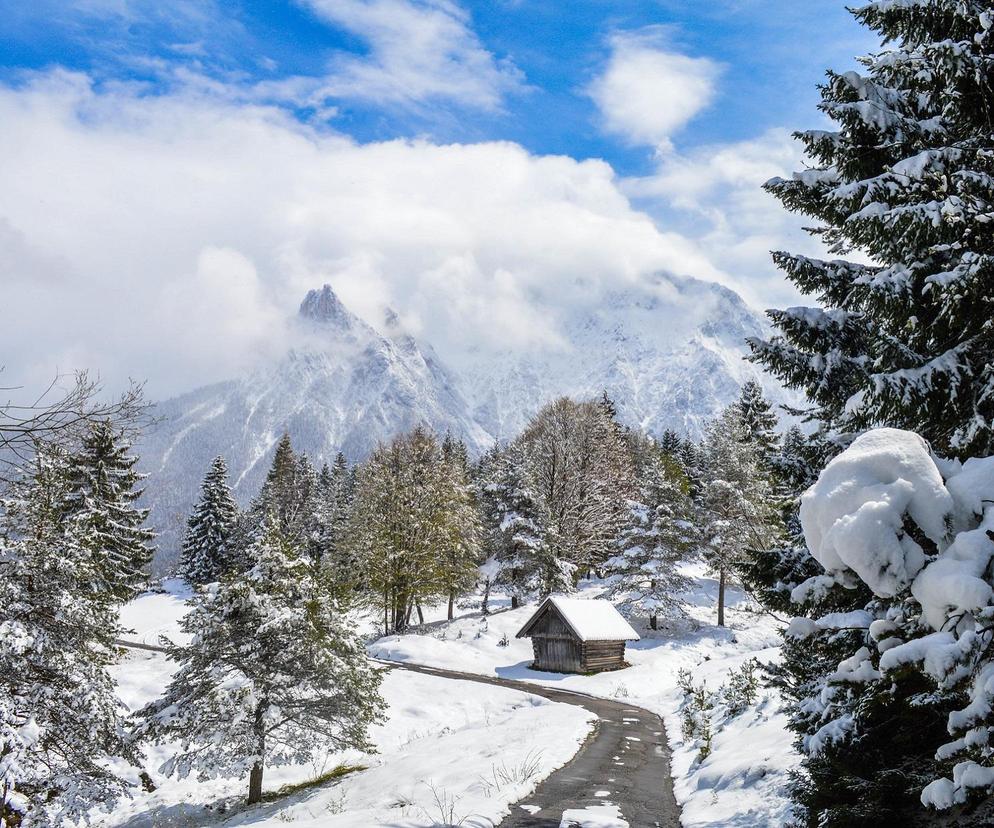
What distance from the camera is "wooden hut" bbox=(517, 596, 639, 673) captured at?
34.4 meters

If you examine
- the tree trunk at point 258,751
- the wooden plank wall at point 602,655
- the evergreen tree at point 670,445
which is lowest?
the wooden plank wall at point 602,655

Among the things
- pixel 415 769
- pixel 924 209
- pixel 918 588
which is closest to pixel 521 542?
pixel 415 769

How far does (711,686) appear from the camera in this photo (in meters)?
26.9

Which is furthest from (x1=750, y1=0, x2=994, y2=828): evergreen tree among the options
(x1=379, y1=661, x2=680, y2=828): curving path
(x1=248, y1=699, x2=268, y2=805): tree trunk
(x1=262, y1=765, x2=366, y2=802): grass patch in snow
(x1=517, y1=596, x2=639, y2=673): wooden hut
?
(x1=517, y1=596, x2=639, y2=673): wooden hut

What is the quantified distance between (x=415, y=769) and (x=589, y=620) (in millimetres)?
21446

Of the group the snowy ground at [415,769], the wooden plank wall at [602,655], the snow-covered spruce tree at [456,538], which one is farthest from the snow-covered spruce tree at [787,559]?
the snow-covered spruce tree at [456,538]

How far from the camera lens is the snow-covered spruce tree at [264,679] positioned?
15.6 metres

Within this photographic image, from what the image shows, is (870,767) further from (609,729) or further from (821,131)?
(609,729)

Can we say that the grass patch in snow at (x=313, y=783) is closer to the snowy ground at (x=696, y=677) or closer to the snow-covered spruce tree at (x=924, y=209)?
the snowy ground at (x=696, y=677)

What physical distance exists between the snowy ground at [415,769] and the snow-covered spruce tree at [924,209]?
842 centimetres

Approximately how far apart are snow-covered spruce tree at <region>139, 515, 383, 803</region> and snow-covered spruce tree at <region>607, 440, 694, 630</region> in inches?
1035

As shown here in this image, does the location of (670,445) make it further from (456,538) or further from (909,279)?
(909,279)

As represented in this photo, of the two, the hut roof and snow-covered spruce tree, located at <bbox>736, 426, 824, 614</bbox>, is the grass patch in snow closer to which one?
snow-covered spruce tree, located at <bbox>736, 426, 824, 614</bbox>

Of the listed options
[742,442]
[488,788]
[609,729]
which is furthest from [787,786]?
[742,442]
